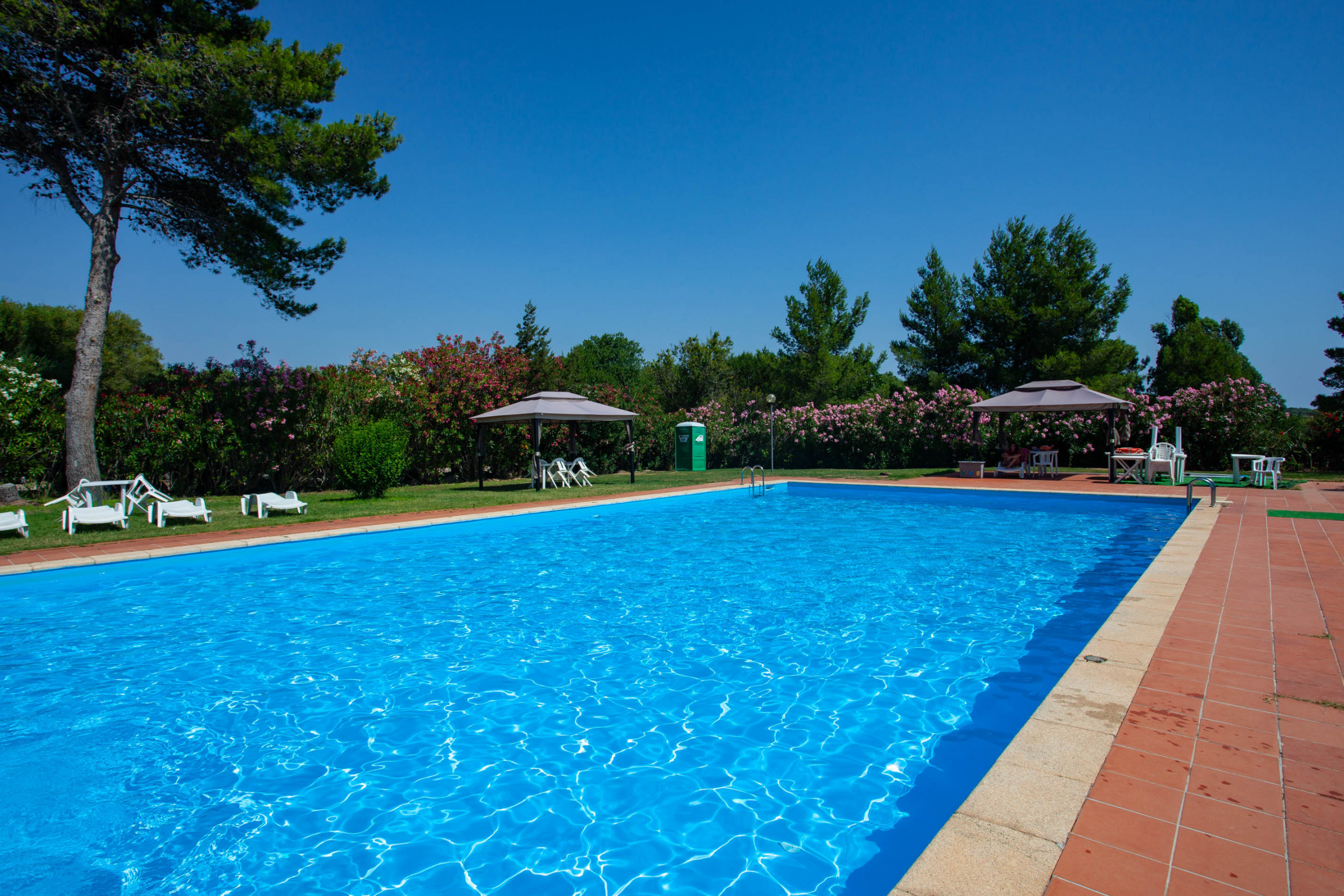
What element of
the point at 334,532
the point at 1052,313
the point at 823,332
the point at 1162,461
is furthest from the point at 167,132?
the point at 823,332

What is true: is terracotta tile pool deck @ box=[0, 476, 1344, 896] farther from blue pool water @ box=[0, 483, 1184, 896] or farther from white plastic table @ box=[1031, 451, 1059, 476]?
white plastic table @ box=[1031, 451, 1059, 476]

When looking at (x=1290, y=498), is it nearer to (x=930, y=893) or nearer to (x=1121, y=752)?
(x=1121, y=752)

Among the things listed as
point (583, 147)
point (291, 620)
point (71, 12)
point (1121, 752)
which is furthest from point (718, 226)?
point (1121, 752)

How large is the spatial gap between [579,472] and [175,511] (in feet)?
25.8

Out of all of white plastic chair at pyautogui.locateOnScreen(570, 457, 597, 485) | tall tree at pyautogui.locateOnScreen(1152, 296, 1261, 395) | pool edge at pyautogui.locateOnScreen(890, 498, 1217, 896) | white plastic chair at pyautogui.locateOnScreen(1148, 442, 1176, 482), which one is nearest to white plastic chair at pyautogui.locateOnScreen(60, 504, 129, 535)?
white plastic chair at pyautogui.locateOnScreen(570, 457, 597, 485)

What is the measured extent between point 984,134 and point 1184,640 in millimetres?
15489

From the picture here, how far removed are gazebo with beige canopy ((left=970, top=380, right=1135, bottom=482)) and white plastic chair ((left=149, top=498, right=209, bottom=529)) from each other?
14.8m

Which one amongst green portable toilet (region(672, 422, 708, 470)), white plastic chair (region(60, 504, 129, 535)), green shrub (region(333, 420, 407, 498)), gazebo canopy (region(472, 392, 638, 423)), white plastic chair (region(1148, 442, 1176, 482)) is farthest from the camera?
green portable toilet (region(672, 422, 708, 470))

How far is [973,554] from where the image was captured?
738 centimetres

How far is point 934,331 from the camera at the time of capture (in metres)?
27.0

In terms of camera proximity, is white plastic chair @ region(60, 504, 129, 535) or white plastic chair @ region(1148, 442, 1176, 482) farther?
white plastic chair @ region(1148, 442, 1176, 482)

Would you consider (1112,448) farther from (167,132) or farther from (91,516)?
(167,132)

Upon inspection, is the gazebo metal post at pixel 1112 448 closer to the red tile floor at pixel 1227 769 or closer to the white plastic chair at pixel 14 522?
the red tile floor at pixel 1227 769

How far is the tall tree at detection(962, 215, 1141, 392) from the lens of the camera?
22.1 metres
